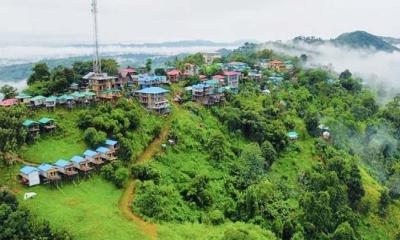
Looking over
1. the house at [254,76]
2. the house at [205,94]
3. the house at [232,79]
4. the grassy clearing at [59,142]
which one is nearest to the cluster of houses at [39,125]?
the grassy clearing at [59,142]

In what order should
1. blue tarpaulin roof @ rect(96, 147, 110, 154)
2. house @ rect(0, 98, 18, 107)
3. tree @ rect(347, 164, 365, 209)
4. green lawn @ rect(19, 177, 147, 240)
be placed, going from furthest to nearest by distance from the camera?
tree @ rect(347, 164, 365, 209)
house @ rect(0, 98, 18, 107)
blue tarpaulin roof @ rect(96, 147, 110, 154)
green lawn @ rect(19, 177, 147, 240)

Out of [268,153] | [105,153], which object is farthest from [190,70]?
[105,153]

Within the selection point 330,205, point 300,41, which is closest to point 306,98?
point 330,205

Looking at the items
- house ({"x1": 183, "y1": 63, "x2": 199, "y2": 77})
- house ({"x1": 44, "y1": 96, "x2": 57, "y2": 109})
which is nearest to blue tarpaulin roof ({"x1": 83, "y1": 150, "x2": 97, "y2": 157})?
house ({"x1": 44, "y1": 96, "x2": 57, "y2": 109})

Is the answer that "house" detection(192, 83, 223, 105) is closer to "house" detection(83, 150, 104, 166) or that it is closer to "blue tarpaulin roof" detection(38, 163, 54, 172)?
"house" detection(83, 150, 104, 166)

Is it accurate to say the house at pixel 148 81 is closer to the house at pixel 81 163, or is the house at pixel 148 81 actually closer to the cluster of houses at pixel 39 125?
the cluster of houses at pixel 39 125

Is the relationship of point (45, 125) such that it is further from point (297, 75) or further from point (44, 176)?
point (297, 75)

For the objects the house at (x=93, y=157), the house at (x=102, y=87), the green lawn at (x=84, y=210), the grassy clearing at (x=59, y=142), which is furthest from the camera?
the house at (x=102, y=87)
